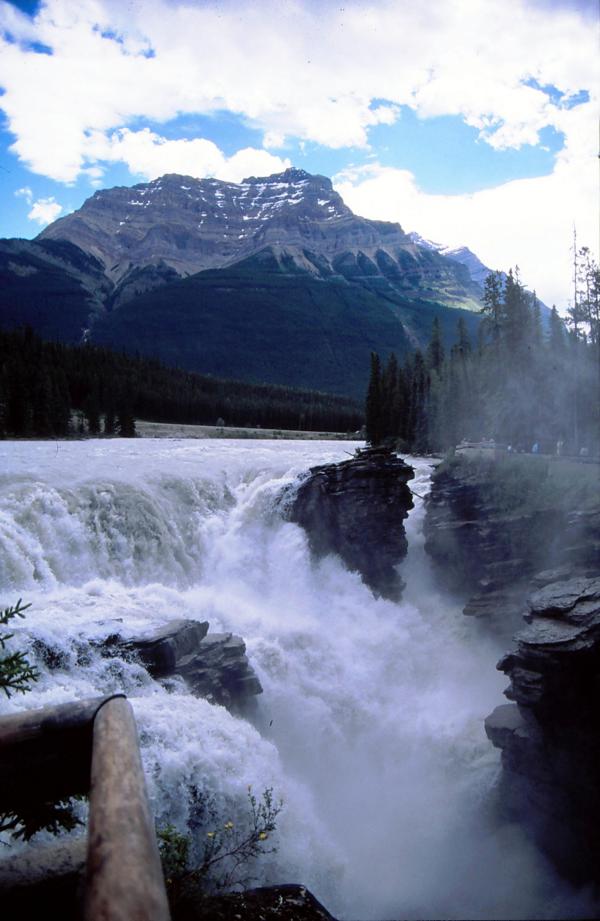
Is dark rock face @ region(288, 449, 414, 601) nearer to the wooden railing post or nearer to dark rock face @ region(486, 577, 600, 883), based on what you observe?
dark rock face @ region(486, 577, 600, 883)

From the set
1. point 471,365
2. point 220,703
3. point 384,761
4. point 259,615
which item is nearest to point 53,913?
point 220,703

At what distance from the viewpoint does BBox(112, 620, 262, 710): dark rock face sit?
13852mm

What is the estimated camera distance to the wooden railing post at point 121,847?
170cm

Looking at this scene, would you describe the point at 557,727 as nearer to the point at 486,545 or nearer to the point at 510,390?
the point at 486,545

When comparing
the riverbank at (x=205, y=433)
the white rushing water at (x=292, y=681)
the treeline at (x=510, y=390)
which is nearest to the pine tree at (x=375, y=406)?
the treeline at (x=510, y=390)

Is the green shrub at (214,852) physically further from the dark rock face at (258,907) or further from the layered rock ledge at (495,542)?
the layered rock ledge at (495,542)

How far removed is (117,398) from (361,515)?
62.7 m

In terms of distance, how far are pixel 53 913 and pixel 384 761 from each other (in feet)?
52.3

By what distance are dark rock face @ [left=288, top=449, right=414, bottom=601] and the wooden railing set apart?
2371 cm

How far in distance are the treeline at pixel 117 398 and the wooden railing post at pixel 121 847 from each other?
60.0 meters

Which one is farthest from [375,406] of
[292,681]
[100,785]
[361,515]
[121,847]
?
[121,847]

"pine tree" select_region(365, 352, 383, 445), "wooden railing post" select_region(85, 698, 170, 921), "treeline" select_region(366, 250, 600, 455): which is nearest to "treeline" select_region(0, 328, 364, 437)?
"pine tree" select_region(365, 352, 383, 445)

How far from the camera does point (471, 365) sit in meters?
63.8

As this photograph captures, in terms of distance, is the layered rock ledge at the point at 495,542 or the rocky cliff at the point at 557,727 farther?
the layered rock ledge at the point at 495,542
